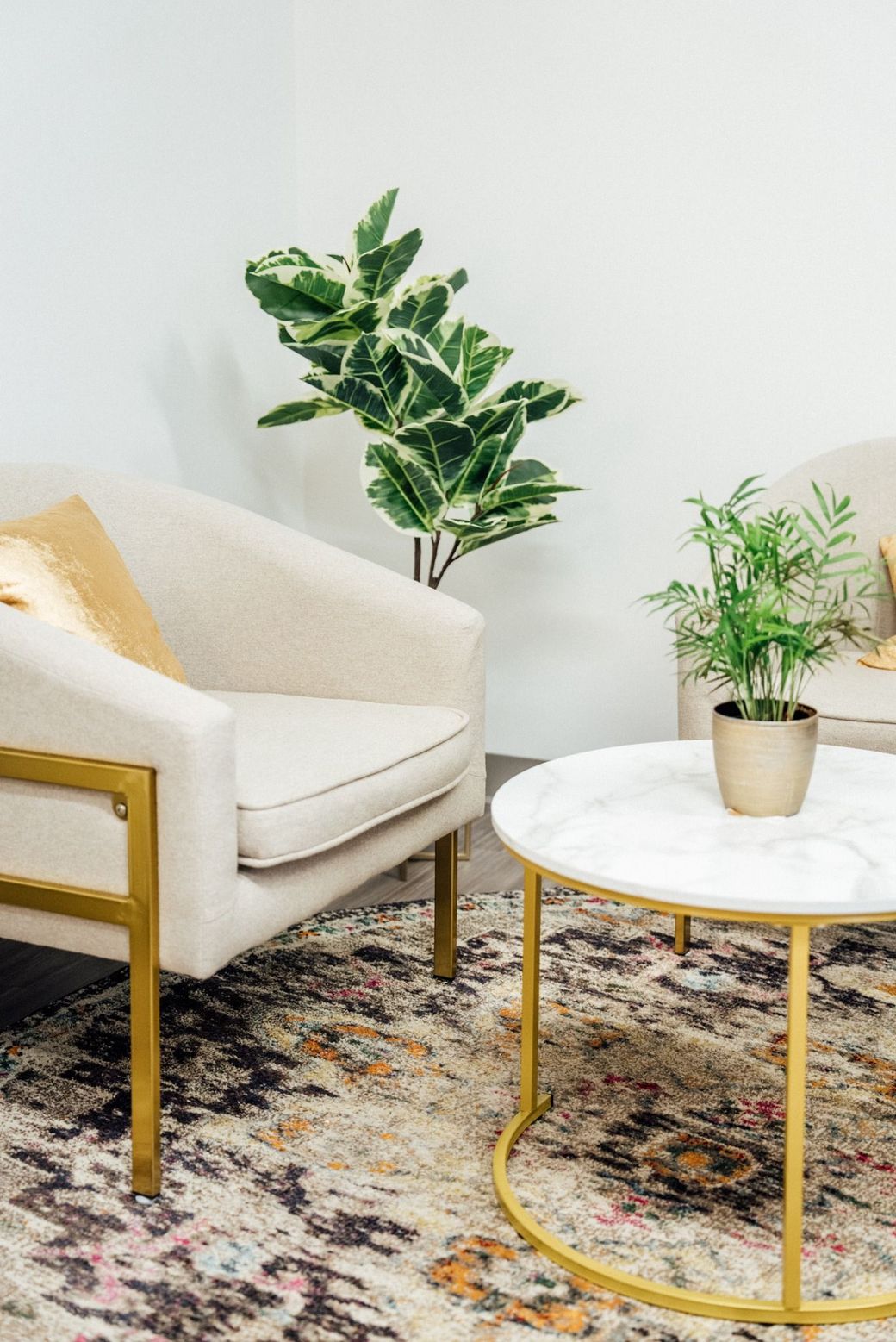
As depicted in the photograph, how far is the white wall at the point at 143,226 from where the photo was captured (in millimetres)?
2792

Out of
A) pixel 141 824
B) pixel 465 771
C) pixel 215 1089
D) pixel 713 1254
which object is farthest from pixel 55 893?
pixel 713 1254

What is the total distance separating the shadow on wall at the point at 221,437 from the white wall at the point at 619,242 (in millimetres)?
97

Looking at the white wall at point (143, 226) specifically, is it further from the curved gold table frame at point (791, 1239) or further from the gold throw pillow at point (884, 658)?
the curved gold table frame at point (791, 1239)

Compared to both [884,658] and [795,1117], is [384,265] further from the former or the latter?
[795,1117]

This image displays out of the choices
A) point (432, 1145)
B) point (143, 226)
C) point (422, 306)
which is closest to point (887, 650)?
point (422, 306)

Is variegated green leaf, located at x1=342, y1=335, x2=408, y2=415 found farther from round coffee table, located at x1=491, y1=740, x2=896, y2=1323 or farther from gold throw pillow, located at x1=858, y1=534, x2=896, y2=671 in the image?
round coffee table, located at x1=491, y1=740, x2=896, y2=1323

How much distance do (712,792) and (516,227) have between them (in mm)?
2294

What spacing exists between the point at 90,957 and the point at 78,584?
0.78 m

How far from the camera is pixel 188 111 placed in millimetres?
3299

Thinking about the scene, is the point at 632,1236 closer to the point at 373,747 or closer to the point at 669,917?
the point at 373,747

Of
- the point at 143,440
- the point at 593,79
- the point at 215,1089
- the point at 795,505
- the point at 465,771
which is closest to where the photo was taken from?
the point at 215,1089

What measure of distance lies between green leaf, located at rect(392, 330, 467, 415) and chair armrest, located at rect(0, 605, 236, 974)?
1231 mm

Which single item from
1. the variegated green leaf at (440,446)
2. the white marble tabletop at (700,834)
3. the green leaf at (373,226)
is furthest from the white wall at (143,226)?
the white marble tabletop at (700,834)

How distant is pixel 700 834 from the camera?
5.22 feet
